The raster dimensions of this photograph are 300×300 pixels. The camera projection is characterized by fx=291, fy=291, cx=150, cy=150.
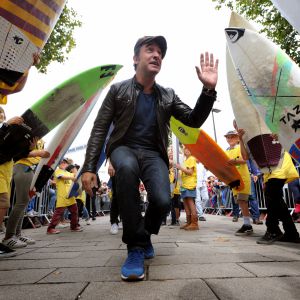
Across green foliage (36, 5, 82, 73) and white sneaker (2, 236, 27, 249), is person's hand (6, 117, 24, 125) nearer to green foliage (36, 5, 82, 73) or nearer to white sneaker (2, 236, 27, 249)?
white sneaker (2, 236, 27, 249)

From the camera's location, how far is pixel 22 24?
102 inches

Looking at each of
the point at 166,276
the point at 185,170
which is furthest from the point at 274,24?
the point at 166,276

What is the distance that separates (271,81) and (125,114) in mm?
2018

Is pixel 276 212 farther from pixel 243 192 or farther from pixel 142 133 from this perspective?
pixel 142 133

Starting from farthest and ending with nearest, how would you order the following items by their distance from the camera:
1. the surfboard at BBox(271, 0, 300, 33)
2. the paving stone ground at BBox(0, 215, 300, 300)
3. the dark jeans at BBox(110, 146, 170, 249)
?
1. the dark jeans at BBox(110, 146, 170, 249)
2. the surfboard at BBox(271, 0, 300, 33)
3. the paving stone ground at BBox(0, 215, 300, 300)

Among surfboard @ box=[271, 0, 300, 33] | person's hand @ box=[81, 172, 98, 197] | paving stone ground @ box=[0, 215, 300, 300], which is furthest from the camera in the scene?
person's hand @ box=[81, 172, 98, 197]

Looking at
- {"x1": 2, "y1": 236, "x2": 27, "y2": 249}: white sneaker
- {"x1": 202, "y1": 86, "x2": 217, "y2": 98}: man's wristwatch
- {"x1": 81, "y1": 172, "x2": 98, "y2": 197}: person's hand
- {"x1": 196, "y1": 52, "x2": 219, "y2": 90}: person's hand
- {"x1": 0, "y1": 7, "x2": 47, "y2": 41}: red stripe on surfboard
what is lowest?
{"x1": 2, "y1": 236, "x2": 27, "y2": 249}: white sneaker

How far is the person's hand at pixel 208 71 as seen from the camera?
2500mm

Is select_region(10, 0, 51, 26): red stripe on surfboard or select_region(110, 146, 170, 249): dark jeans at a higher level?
select_region(10, 0, 51, 26): red stripe on surfboard

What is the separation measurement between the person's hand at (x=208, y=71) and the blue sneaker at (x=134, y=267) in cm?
148

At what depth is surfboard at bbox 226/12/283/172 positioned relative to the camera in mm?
4039

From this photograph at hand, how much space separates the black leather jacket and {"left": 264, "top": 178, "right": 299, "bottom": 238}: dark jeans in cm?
180

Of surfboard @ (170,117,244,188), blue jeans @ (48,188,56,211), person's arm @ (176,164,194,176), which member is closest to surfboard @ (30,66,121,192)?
surfboard @ (170,117,244,188)

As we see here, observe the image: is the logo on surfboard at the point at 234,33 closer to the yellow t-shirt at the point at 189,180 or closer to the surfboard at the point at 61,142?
the surfboard at the point at 61,142
